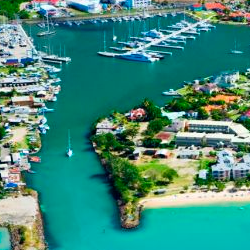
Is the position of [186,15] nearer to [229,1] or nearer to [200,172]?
[229,1]

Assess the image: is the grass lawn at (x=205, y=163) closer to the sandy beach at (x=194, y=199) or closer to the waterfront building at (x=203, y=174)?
the waterfront building at (x=203, y=174)

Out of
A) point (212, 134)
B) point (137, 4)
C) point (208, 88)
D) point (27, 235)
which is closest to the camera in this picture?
point (27, 235)

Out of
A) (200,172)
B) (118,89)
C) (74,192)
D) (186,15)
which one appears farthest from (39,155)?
(186,15)

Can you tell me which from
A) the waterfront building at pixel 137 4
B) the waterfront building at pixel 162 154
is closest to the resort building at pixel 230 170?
the waterfront building at pixel 162 154

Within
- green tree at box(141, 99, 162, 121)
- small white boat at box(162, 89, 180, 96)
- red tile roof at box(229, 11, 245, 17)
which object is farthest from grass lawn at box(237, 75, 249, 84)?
red tile roof at box(229, 11, 245, 17)

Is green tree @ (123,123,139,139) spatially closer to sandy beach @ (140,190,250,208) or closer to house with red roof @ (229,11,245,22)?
sandy beach @ (140,190,250,208)

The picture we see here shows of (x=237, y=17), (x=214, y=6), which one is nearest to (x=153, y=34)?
(x=237, y=17)

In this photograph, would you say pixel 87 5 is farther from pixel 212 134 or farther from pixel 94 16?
pixel 212 134
